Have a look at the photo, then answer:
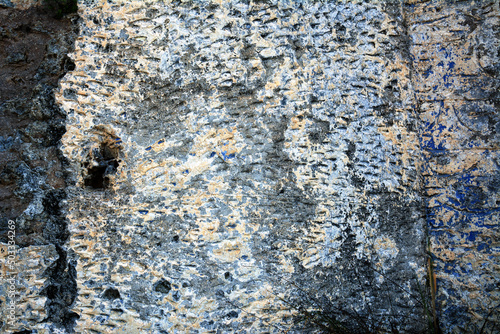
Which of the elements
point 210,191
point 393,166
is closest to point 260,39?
point 210,191

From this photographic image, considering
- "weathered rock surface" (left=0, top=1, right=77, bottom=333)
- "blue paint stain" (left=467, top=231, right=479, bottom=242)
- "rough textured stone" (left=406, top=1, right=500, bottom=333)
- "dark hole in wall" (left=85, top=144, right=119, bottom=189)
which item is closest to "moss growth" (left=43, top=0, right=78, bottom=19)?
"weathered rock surface" (left=0, top=1, right=77, bottom=333)

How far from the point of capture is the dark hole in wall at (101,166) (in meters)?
1.65

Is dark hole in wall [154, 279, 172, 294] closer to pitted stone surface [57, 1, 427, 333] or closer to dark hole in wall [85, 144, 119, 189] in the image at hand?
pitted stone surface [57, 1, 427, 333]

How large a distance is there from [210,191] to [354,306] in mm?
836

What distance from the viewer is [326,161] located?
1671 millimetres

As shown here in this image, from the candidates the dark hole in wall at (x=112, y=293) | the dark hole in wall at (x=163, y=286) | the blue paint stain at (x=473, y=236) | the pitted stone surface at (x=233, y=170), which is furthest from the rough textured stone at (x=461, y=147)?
the dark hole in wall at (x=112, y=293)

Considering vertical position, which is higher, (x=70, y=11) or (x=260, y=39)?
(x=70, y=11)

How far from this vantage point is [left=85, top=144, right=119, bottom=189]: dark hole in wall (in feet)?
5.42

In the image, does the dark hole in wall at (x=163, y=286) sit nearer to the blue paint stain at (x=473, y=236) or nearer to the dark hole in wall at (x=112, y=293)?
A: the dark hole in wall at (x=112, y=293)

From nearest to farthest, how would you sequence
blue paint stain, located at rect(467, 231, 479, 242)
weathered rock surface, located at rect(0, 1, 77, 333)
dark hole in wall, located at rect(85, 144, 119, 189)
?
weathered rock surface, located at rect(0, 1, 77, 333), dark hole in wall, located at rect(85, 144, 119, 189), blue paint stain, located at rect(467, 231, 479, 242)

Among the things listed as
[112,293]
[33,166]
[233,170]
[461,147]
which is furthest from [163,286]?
[461,147]

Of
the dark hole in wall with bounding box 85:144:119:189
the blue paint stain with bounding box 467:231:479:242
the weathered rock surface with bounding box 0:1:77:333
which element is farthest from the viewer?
the blue paint stain with bounding box 467:231:479:242

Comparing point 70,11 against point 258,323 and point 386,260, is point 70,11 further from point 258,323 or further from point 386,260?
point 386,260

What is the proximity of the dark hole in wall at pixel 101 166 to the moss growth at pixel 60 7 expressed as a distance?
653mm
